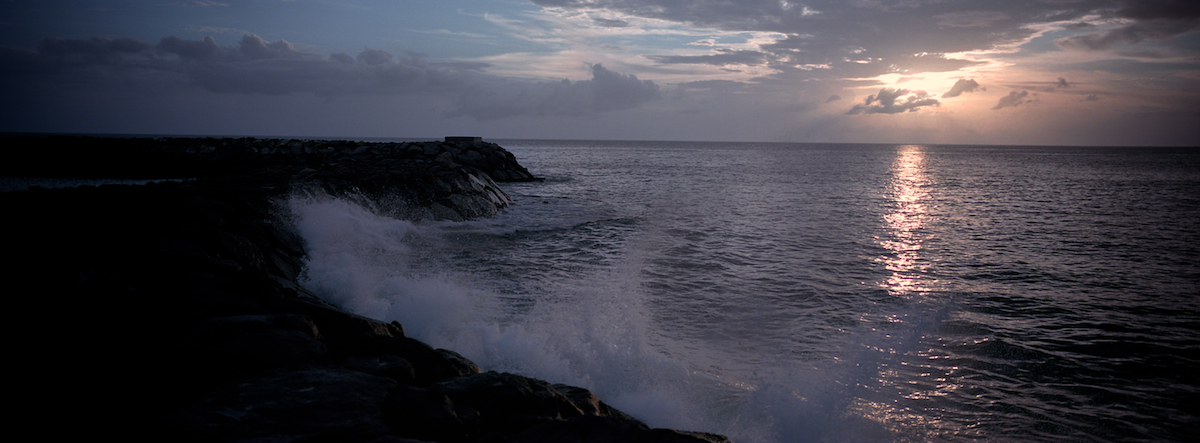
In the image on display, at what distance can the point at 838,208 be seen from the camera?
24.0 meters

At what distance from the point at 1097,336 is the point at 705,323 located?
5.68 m

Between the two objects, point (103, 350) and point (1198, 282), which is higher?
point (103, 350)

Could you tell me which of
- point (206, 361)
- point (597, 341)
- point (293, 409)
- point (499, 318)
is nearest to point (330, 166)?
point (499, 318)

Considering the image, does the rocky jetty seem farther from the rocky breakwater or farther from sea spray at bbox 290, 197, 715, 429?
the rocky breakwater

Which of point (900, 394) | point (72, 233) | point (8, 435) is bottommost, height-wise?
point (900, 394)

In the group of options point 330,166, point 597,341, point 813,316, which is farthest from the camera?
point 330,166

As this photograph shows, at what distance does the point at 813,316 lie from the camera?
8.52 meters

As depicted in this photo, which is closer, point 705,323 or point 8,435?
point 8,435

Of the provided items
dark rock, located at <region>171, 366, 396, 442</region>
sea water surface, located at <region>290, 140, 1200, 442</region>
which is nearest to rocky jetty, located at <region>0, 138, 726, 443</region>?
dark rock, located at <region>171, 366, 396, 442</region>

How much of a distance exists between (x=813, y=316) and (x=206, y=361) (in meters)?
7.82

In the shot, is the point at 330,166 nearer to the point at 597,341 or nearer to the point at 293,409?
the point at 597,341

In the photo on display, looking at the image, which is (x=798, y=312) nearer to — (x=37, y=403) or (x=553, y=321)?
(x=553, y=321)

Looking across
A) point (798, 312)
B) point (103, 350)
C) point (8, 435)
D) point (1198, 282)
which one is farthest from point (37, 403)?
point (1198, 282)

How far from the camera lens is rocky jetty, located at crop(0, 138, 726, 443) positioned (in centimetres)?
341
